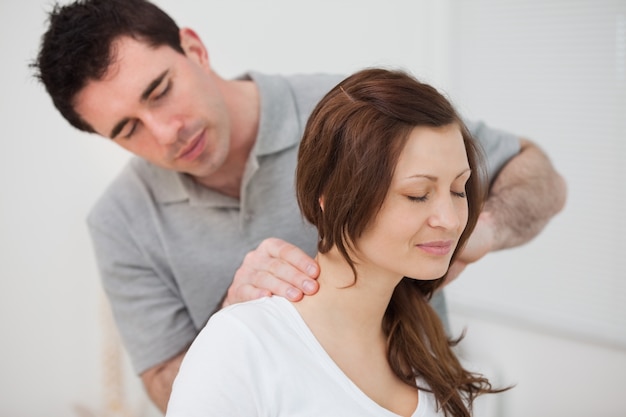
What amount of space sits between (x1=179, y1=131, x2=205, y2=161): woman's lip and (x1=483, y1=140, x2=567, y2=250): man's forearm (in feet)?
2.11

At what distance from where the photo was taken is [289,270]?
115 centimetres

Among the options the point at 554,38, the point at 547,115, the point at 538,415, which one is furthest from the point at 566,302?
the point at 554,38

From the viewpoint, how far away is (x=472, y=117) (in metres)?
3.08

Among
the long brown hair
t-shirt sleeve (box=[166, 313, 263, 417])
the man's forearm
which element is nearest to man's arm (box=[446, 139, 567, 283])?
the man's forearm

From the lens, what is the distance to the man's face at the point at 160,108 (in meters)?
1.39

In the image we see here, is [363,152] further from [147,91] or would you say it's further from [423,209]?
[147,91]

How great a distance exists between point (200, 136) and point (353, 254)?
0.53 meters

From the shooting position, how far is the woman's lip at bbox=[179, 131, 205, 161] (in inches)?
57.5

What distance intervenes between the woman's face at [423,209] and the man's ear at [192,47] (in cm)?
73

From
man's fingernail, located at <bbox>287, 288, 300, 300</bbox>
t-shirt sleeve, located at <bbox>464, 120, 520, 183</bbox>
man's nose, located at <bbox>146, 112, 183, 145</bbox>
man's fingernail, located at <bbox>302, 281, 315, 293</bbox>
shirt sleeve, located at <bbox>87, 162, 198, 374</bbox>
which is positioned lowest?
shirt sleeve, located at <bbox>87, 162, 198, 374</bbox>

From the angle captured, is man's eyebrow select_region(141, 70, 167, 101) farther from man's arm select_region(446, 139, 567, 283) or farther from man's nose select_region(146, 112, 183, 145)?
man's arm select_region(446, 139, 567, 283)

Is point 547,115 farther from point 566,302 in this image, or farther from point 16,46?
point 16,46

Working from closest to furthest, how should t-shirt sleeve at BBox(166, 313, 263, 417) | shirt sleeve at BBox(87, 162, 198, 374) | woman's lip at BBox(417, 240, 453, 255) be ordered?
t-shirt sleeve at BBox(166, 313, 263, 417) → woman's lip at BBox(417, 240, 453, 255) → shirt sleeve at BBox(87, 162, 198, 374)

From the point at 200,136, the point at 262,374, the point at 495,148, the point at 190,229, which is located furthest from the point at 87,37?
the point at 495,148
